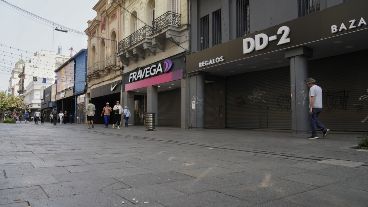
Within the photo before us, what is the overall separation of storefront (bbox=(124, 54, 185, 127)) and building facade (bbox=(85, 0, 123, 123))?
213 centimetres

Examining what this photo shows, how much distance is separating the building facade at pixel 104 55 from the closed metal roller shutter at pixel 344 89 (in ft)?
56.8

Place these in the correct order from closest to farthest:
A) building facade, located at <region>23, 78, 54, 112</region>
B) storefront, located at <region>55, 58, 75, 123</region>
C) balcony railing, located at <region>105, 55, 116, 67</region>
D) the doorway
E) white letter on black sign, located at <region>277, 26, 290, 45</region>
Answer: white letter on black sign, located at <region>277, 26, 290, 45</region>
the doorway
balcony railing, located at <region>105, 55, 116, 67</region>
storefront, located at <region>55, 58, 75, 123</region>
building facade, located at <region>23, 78, 54, 112</region>

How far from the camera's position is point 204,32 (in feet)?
60.1

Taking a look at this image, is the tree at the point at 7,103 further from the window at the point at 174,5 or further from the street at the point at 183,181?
the street at the point at 183,181

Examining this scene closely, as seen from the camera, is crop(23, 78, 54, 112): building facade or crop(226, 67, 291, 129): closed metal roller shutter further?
crop(23, 78, 54, 112): building facade

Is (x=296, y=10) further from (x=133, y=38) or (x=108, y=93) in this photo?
(x=108, y=93)

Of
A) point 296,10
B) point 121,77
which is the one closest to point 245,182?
point 296,10

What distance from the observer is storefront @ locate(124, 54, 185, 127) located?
19.7 metres

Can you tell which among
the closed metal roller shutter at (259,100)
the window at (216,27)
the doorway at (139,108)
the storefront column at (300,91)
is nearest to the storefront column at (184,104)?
the closed metal roller shutter at (259,100)

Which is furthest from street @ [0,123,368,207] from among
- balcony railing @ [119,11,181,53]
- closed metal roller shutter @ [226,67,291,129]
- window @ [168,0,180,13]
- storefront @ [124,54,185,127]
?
window @ [168,0,180,13]

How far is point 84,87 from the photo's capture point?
36438 millimetres

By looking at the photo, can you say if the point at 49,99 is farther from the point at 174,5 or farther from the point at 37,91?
the point at 174,5

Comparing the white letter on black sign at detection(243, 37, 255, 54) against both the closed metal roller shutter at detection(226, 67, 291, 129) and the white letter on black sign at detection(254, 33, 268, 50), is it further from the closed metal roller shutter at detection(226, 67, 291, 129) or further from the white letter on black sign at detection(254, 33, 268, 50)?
the closed metal roller shutter at detection(226, 67, 291, 129)

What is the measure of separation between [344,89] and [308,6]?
356 centimetres
